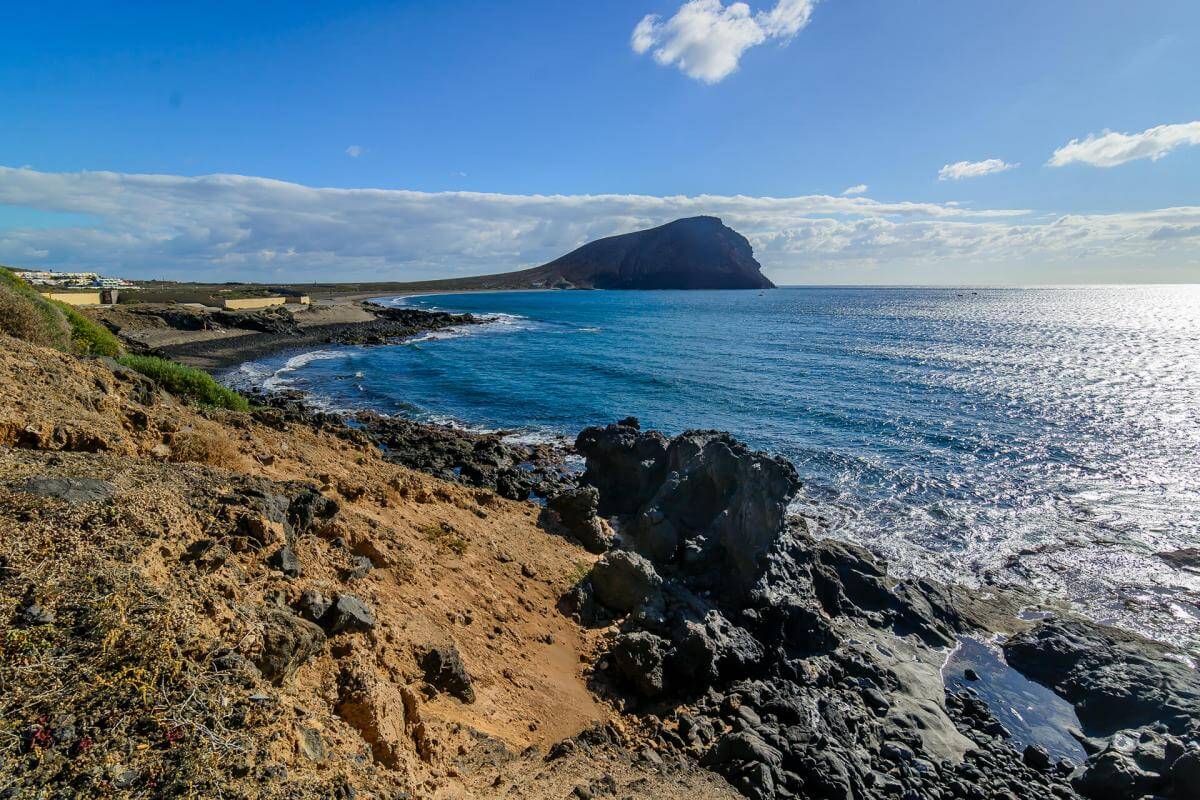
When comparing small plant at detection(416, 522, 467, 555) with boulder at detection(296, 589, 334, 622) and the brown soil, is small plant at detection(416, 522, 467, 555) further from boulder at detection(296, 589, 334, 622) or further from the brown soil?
boulder at detection(296, 589, 334, 622)

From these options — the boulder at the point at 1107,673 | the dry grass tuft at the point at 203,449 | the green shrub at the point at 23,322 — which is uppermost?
the green shrub at the point at 23,322

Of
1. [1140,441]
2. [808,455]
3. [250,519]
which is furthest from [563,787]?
[1140,441]

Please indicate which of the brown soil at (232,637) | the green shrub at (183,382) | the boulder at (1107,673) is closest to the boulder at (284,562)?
the brown soil at (232,637)

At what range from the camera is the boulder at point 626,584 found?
39.9ft

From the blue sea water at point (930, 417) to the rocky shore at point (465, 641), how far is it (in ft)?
12.6

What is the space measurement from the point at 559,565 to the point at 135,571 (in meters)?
8.72

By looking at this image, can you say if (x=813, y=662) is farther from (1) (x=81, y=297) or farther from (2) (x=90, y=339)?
(1) (x=81, y=297)

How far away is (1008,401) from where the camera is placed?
3744cm

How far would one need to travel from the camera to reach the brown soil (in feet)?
14.2

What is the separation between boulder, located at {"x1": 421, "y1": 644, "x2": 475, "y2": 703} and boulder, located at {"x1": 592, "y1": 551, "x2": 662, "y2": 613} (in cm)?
462

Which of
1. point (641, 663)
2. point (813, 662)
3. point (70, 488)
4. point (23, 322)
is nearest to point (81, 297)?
point (23, 322)

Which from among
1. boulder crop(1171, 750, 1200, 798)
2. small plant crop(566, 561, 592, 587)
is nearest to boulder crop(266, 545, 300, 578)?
small plant crop(566, 561, 592, 587)

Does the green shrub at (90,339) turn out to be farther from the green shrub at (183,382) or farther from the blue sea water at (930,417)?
the blue sea water at (930,417)

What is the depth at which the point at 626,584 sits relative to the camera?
→ 12.3 m
